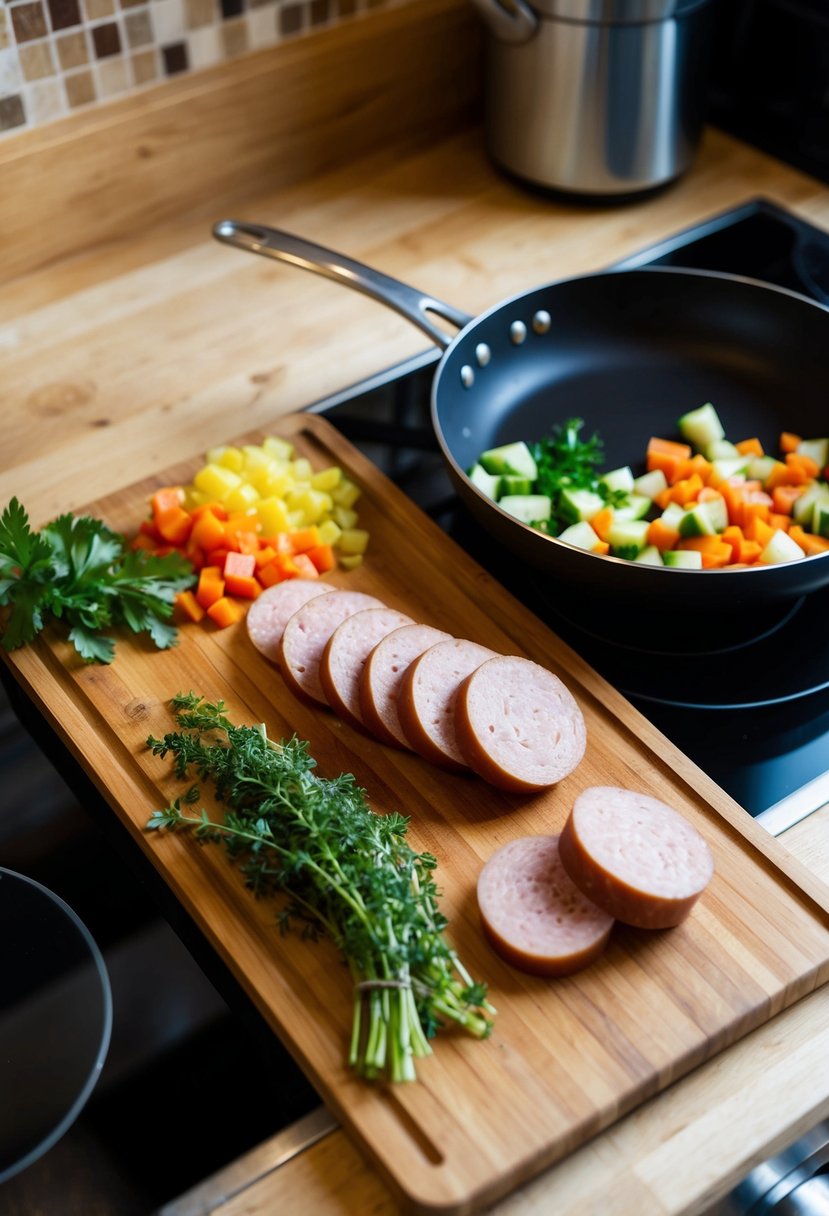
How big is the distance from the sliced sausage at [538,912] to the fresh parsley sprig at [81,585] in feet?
1.38

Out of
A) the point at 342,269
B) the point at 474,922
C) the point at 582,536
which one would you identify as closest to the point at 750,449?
the point at 582,536

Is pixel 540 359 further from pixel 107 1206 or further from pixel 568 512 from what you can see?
pixel 107 1206

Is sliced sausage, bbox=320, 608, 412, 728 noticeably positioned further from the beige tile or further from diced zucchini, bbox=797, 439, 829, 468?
the beige tile

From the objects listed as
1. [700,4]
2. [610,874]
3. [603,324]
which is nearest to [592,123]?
[700,4]

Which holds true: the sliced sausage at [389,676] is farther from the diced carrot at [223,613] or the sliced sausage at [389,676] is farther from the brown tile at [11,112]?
the brown tile at [11,112]

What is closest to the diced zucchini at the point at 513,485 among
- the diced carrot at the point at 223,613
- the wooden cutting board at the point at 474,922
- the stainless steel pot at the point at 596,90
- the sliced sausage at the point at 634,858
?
the wooden cutting board at the point at 474,922

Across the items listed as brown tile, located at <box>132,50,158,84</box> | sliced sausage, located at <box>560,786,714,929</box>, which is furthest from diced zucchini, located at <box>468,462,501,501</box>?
brown tile, located at <box>132,50,158,84</box>

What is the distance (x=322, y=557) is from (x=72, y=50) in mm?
739

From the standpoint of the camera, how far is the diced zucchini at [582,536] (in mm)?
1346

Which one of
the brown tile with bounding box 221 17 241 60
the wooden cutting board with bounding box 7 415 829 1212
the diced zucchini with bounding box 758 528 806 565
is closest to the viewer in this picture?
the wooden cutting board with bounding box 7 415 829 1212

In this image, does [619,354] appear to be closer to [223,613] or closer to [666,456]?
[666,456]

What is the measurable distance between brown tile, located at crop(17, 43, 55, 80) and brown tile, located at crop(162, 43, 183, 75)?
0.51ft

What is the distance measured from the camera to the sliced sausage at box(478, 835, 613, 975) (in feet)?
3.15

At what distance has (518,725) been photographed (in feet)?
3.64
